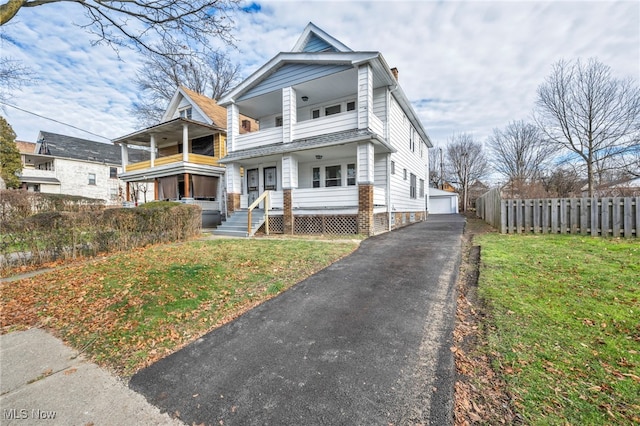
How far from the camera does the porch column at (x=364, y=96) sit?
10.8 meters

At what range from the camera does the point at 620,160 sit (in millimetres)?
16344

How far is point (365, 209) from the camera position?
10.8 m

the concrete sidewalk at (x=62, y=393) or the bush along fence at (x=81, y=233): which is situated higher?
the bush along fence at (x=81, y=233)

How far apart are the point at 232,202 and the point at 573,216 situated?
14.7 m

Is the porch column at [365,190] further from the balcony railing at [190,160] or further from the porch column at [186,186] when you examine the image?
the porch column at [186,186]

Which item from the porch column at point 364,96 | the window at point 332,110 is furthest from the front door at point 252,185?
the porch column at point 364,96

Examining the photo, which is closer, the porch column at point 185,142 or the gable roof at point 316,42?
the gable roof at point 316,42

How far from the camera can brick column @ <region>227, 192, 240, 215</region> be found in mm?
14773

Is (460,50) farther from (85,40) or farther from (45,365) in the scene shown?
(45,365)

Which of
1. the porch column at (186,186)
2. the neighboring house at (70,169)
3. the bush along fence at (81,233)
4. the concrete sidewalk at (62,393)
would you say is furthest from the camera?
the neighboring house at (70,169)

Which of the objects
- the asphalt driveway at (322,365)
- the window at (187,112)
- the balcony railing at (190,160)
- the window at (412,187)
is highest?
the window at (187,112)

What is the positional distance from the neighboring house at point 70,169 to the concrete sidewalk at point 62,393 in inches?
1344

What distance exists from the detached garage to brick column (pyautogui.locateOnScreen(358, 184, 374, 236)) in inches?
1136

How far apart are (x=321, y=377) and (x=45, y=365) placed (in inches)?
115
